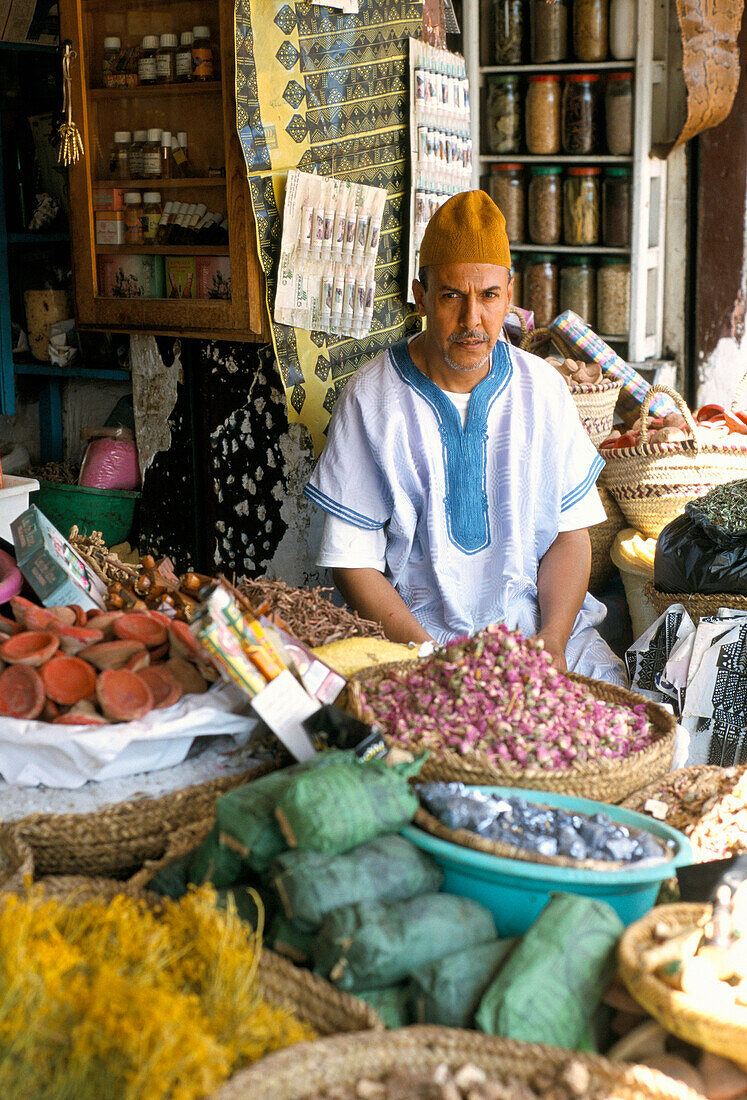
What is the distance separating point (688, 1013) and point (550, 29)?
4.36 meters

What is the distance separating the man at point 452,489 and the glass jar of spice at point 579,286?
7.32 feet

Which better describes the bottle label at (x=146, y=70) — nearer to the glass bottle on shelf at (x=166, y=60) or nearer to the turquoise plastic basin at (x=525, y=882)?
the glass bottle on shelf at (x=166, y=60)

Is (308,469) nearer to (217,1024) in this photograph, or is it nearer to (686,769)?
(686,769)

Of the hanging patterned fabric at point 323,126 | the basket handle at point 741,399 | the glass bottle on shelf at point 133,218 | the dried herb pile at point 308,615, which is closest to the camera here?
the dried herb pile at point 308,615

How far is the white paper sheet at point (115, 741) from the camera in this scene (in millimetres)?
1401

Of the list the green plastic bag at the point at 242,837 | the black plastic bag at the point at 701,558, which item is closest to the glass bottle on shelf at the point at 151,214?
the black plastic bag at the point at 701,558

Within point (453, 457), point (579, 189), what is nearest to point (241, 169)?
point (453, 457)

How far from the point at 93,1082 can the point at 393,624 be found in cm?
149

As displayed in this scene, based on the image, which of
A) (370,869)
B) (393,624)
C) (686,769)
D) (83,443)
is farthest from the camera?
(83,443)

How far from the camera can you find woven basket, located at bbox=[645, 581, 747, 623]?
8.46ft

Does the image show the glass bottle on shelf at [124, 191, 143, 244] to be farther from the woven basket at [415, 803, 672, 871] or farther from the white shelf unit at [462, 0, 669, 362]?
the woven basket at [415, 803, 672, 871]

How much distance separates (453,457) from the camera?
2475 mm

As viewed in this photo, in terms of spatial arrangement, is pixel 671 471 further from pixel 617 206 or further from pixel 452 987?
pixel 452 987

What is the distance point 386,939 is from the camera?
3.59 ft
